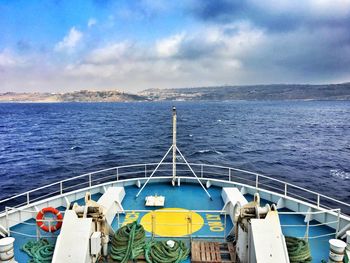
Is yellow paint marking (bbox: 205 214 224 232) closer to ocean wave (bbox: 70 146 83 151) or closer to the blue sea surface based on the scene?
the blue sea surface

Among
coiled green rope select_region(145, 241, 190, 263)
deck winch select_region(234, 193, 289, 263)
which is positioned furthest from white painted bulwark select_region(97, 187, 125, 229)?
deck winch select_region(234, 193, 289, 263)

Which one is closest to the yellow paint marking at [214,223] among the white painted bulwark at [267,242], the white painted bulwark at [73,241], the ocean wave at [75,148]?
the white painted bulwark at [267,242]

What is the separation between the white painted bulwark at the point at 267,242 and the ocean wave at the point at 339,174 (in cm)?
3202

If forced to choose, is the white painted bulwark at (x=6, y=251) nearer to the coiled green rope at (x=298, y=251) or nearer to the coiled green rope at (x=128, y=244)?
the coiled green rope at (x=128, y=244)

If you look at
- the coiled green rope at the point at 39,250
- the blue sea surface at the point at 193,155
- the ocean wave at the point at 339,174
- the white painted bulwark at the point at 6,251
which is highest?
the white painted bulwark at the point at 6,251

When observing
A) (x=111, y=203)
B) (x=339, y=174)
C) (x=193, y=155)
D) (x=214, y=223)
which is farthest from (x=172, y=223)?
(x=193, y=155)

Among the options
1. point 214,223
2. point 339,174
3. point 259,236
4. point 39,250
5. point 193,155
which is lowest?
point 339,174

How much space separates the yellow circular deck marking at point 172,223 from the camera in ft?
32.4

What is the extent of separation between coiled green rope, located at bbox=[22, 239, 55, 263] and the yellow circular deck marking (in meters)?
3.24

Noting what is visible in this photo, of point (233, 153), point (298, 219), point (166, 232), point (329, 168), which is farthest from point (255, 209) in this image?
point (233, 153)

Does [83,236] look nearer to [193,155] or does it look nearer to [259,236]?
[259,236]

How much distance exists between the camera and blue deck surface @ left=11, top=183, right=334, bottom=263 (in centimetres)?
955

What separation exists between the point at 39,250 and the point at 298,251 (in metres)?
7.78

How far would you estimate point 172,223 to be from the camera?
1064 cm
